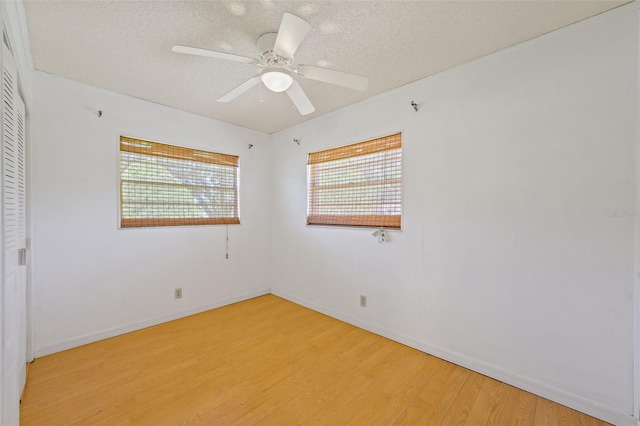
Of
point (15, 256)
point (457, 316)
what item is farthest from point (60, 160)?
point (457, 316)

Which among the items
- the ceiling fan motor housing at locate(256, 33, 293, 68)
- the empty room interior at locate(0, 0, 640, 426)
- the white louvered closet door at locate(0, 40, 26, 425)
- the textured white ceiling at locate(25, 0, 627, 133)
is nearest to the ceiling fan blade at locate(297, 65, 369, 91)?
the empty room interior at locate(0, 0, 640, 426)

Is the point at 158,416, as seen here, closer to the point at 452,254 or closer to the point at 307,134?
the point at 452,254

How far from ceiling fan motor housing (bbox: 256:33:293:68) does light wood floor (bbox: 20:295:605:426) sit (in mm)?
2286

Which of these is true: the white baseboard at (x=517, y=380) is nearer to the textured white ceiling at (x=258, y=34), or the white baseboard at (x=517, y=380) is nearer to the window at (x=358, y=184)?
the window at (x=358, y=184)

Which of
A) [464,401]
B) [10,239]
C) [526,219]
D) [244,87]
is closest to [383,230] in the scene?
[526,219]

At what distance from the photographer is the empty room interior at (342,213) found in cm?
167

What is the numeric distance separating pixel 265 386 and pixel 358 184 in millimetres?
2107

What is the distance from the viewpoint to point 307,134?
3.65 meters

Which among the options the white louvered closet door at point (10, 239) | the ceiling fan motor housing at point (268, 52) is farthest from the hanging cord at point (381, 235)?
the white louvered closet door at point (10, 239)

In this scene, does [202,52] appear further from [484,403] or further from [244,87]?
[484,403]

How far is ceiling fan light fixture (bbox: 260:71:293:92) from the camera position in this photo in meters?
1.79

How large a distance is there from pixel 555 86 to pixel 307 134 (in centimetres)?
252

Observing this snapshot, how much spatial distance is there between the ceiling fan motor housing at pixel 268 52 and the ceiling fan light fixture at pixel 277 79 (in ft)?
0.27

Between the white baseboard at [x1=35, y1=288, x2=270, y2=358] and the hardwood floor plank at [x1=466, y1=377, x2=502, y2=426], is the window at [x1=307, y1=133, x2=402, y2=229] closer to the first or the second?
the hardwood floor plank at [x1=466, y1=377, x2=502, y2=426]
